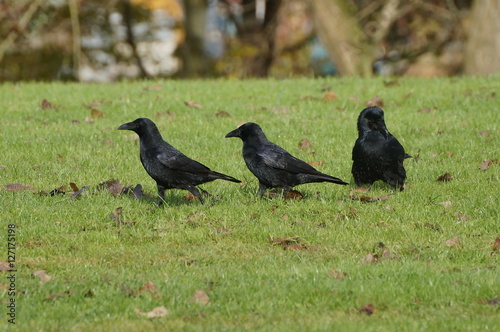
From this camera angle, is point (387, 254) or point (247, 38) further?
point (247, 38)

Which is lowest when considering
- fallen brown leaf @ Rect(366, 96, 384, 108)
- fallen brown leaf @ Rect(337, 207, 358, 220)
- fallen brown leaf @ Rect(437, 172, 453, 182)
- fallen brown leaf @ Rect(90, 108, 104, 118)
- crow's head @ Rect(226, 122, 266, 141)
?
fallen brown leaf @ Rect(337, 207, 358, 220)

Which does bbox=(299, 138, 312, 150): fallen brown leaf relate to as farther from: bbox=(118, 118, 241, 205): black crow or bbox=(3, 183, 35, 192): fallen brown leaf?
bbox=(3, 183, 35, 192): fallen brown leaf

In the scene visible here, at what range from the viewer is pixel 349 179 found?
390 inches

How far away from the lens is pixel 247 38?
29.3m

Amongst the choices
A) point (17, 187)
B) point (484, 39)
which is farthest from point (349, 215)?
point (484, 39)

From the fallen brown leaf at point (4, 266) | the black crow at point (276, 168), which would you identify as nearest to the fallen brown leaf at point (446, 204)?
the black crow at point (276, 168)

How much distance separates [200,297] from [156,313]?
0.40 metres

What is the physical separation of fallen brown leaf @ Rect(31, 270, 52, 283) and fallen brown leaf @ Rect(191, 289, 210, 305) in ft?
4.15

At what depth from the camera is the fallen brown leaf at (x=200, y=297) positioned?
603 cm

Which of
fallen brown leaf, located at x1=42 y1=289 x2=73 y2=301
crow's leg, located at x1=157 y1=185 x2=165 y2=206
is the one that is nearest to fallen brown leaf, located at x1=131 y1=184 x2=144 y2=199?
crow's leg, located at x1=157 y1=185 x2=165 y2=206

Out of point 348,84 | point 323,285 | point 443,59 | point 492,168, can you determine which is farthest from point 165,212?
point 443,59

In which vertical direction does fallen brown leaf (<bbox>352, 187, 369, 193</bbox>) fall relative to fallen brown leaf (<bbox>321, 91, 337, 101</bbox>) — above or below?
below

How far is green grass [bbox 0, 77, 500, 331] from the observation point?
5875 millimetres

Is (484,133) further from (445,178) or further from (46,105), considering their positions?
(46,105)
